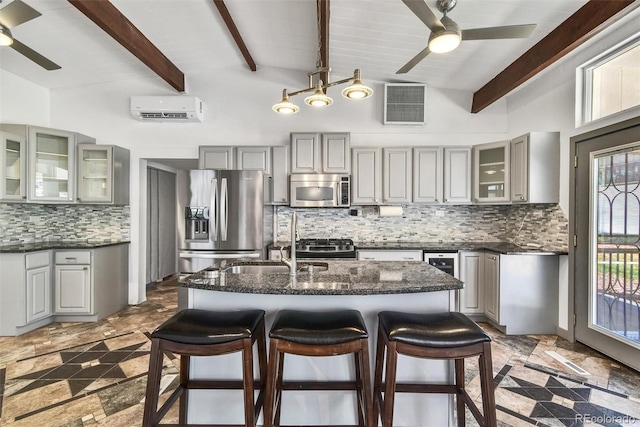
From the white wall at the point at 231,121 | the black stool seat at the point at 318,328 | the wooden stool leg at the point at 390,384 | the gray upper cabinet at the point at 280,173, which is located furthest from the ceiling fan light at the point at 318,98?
the white wall at the point at 231,121

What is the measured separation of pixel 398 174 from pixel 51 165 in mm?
4315

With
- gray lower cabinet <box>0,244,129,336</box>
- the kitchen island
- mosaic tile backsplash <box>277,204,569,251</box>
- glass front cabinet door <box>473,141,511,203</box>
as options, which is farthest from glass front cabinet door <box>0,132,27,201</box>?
glass front cabinet door <box>473,141,511,203</box>

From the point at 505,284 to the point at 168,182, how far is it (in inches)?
219

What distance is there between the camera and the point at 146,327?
321 cm

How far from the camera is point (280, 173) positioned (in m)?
3.78

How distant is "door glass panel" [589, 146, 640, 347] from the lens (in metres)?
2.37

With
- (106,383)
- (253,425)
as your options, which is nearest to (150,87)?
(106,383)

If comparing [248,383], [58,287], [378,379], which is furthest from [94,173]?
[378,379]

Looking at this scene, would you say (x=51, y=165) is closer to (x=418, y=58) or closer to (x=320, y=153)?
(x=320, y=153)

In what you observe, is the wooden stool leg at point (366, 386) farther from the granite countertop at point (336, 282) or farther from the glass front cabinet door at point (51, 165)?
the glass front cabinet door at point (51, 165)

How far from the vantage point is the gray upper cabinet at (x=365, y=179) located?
3.77 m

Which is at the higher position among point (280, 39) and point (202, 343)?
point (280, 39)

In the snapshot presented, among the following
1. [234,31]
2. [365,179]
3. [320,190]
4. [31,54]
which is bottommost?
[320,190]

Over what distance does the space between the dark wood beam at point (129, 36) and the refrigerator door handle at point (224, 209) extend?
1585 millimetres
